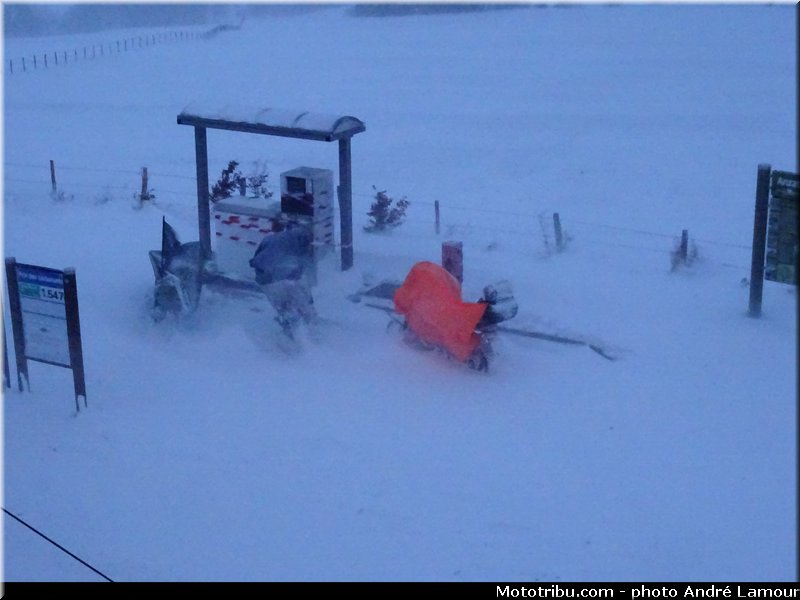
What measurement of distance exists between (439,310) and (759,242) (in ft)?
10.8

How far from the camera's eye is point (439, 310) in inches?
357

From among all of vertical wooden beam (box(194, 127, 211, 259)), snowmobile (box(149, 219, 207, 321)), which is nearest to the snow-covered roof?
vertical wooden beam (box(194, 127, 211, 259))

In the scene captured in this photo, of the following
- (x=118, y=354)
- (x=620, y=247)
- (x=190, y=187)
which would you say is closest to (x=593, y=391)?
(x=118, y=354)

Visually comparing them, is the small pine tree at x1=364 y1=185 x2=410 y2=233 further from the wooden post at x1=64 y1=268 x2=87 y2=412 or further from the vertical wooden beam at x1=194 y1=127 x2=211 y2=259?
the wooden post at x1=64 y1=268 x2=87 y2=412

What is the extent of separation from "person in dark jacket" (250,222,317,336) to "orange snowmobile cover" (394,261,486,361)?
893 mm

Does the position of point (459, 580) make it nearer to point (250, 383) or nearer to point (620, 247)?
point (250, 383)

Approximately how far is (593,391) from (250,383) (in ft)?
9.02

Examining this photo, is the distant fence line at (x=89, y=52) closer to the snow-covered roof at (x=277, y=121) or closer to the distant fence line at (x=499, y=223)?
the distant fence line at (x=499, y=223)

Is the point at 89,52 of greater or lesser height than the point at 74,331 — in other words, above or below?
above

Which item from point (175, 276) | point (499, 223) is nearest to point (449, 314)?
point (175, 276)

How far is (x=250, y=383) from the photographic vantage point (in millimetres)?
8875

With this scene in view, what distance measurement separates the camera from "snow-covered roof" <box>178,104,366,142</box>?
10.8m

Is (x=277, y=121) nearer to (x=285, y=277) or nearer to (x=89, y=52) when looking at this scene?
(x=285, y=277)

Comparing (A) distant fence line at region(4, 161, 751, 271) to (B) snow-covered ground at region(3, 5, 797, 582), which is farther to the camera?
(A) distant fence line at region(4, 161, 751, 271)
